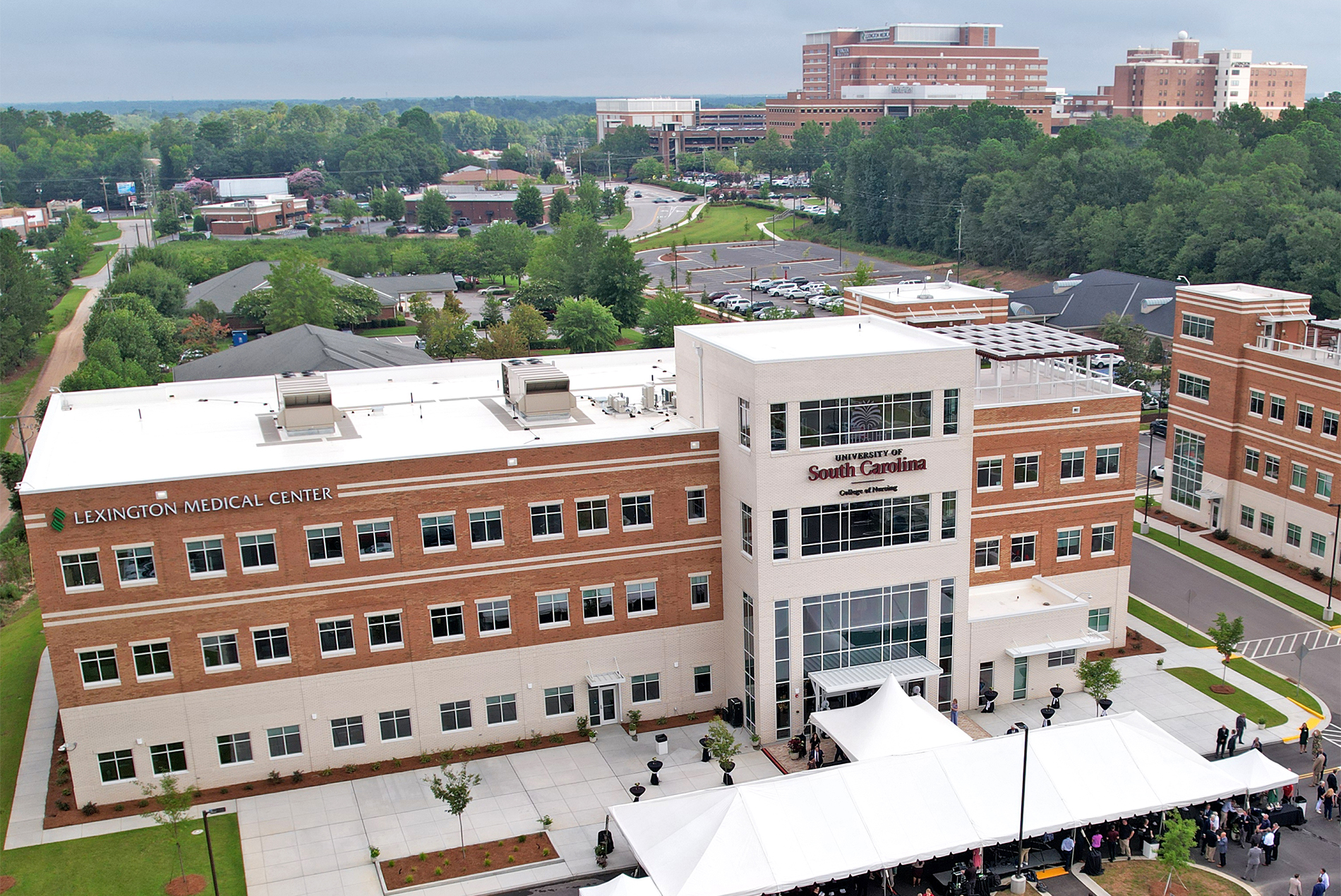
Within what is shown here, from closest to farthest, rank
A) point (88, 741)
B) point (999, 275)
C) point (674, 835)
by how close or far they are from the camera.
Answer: point (674, 835) → point (88, 741) → point (999, 275)

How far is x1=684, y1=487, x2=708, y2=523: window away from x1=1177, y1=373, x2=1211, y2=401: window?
116 ft

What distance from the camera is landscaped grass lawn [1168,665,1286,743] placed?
1875 inches

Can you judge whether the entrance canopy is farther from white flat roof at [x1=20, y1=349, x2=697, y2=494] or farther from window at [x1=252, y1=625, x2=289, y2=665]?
window at [x1=252, y1=625, x2=289, y2=665]

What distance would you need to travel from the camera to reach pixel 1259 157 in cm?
15088

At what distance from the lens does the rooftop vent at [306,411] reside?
48.0 m

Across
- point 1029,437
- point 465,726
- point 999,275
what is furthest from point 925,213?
point 465,726

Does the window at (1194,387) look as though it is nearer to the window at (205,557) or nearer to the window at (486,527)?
the window at (486,527)

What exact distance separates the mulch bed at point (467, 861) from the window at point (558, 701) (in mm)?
7685

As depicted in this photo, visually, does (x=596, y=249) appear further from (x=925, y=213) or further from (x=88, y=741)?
(x=88, y=741)

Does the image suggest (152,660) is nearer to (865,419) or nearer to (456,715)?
(456,715)

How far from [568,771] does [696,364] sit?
54.3 ft

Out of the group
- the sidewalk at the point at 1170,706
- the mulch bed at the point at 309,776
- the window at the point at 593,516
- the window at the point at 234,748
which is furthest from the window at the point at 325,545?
the sidewalk at the point at 1170,706

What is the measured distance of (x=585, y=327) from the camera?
120m

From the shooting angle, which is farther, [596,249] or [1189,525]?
[596,249]
